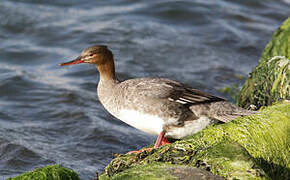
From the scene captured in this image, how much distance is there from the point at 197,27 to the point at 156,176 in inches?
351

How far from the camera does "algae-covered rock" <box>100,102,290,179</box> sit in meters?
3.34

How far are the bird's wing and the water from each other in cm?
135

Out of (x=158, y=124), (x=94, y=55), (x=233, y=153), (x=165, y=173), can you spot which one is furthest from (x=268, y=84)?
(x=165, y=173)

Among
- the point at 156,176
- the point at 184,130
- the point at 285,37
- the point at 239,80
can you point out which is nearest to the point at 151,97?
the point at 184,130

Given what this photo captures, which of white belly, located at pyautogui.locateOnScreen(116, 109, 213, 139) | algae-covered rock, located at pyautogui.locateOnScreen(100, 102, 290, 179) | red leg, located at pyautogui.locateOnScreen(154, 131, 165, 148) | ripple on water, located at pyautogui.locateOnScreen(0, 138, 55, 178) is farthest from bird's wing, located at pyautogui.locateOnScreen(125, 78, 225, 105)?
ripple on water, located at pyautogui.locateOnScreen(0, 138, 55, 178)

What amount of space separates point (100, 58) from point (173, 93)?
125 centimetres

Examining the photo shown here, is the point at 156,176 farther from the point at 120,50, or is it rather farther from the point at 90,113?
the point at 120,50

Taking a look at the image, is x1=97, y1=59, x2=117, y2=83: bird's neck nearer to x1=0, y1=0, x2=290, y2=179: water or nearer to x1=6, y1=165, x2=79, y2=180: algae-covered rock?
x1=0, y1=0, x2=290, y2=179: water

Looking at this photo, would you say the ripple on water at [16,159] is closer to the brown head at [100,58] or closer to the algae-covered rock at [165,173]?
the brown head at [100,58]

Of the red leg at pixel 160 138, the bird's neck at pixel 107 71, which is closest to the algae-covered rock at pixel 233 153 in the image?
the red leg at pixel 160 138

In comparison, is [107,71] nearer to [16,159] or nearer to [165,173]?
[16,159]

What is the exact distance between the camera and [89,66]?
9.75 meters

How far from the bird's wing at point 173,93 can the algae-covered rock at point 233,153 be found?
656 mm

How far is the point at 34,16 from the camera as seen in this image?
11.3 meters
